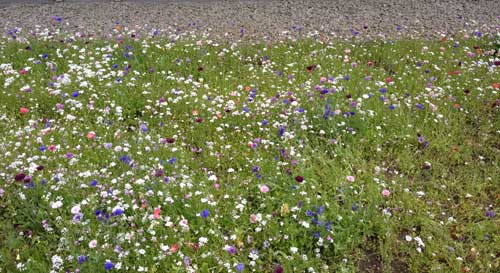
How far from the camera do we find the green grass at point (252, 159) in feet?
13.1

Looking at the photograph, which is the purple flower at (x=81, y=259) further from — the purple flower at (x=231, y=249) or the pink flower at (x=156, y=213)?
the purple flower at (x=231, y=249)

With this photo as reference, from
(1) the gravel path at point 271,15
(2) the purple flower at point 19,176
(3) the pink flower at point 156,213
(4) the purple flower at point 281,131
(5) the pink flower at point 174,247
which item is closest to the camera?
(5) the pink flower at point 174,247

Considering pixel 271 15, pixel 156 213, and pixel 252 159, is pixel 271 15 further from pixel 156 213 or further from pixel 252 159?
pixel 156 213

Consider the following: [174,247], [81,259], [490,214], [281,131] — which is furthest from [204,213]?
[490,214]

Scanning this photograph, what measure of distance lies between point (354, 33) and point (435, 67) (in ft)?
6.56

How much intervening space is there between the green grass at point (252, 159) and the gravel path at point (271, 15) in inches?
60.0

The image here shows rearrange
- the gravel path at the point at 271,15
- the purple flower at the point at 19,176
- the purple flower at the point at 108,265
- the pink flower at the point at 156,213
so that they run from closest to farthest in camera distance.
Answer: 1. the purple flower at the point at 108,265
2. the pink flower at the point at 156,213
3. the purple flower at the point at 19,176
4. the gravel path at the point at 271,15

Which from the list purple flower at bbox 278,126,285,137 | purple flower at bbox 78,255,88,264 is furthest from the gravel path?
purple flower at bbox 78,255,88,264

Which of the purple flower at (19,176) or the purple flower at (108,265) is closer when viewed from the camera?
the purple flower at (108,265)

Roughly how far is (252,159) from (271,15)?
5693 millimetres

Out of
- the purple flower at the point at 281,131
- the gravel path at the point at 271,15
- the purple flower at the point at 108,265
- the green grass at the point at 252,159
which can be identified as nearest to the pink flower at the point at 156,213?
the green grass at the point at 252,159

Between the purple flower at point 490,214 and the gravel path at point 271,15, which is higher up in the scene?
the gravel path at point 271,15

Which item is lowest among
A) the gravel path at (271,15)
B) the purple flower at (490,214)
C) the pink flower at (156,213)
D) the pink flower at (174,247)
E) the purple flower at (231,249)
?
the purple flower at (490,214)

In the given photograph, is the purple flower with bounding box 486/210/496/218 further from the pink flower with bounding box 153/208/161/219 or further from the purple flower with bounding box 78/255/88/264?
the purple flower with bounding box 78/255/88/264
